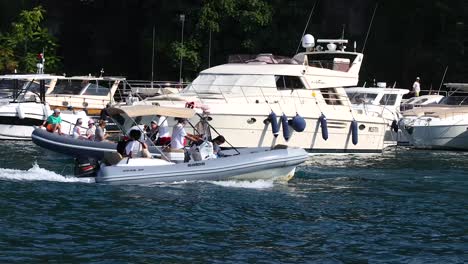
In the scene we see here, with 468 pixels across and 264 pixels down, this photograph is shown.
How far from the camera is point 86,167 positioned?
86.7 ft

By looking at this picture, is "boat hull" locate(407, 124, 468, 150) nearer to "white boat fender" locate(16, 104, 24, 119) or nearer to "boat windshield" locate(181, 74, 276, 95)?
"boat windshield" locate(181, 74, 276, 95)

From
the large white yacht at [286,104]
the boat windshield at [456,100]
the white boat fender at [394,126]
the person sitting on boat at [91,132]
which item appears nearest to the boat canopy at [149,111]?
the person sitting on boat at [91,132]

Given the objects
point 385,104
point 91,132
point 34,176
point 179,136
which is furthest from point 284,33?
point 34,176

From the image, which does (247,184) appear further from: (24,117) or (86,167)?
(24,117)

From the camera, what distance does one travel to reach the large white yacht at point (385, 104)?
3941 centimetres

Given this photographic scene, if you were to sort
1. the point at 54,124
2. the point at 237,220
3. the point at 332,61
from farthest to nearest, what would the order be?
the point at 332,61 < the point at 54,124 < the point at 237,220

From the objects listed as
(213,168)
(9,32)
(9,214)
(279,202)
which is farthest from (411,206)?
(9,32)

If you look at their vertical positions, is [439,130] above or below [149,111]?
below

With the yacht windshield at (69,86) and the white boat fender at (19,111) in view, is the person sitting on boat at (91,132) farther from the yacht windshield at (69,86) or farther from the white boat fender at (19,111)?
the yacht windshield at (69,86)

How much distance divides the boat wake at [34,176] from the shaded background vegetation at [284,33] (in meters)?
24.9

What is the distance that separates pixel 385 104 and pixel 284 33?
10.5 metres

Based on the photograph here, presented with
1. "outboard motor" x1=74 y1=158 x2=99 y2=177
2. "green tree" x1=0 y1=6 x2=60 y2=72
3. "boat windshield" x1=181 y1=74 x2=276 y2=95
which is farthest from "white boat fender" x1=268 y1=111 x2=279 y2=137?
"green tree" x1=0 y1=6 x2=60 y2=72

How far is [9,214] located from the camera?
21141 millimetres

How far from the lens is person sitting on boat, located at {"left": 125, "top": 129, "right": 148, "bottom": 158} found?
82.4ft
